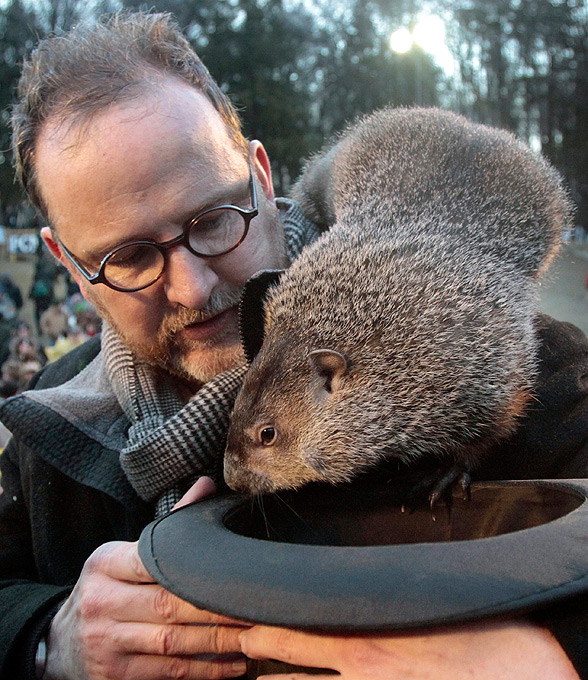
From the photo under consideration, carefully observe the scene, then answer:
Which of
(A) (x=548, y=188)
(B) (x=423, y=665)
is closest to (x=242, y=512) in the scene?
(B) (x=423, y=665)

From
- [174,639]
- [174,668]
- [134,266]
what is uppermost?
[134,266]

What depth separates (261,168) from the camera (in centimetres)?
293

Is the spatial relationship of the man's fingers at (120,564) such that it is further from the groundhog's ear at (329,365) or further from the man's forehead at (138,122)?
the man's forehead at (138,122)

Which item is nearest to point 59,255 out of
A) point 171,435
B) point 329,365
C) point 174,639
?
point 171,435

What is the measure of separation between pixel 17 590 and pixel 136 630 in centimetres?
96

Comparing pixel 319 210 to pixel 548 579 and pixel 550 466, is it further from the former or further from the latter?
pixel 548 579

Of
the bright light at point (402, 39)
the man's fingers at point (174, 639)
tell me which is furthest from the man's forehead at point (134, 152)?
the bright light at point (402, 39)

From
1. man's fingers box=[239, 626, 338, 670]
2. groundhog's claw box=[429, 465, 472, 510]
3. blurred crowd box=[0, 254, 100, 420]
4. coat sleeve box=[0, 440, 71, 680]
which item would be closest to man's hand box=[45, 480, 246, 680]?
man's fingers box=[239, 626, 338, 670]

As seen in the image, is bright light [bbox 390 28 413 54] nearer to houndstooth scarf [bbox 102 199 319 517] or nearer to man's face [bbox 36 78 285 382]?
man's face [bbox 36 78 285 382]

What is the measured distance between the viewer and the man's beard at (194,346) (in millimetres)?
2375

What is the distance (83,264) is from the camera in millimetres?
2465

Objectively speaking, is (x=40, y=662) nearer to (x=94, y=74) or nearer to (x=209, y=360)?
(x=209, y=360)

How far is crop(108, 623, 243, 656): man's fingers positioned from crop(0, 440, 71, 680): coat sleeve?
0.59m

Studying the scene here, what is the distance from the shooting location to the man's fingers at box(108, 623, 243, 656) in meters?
1.44
